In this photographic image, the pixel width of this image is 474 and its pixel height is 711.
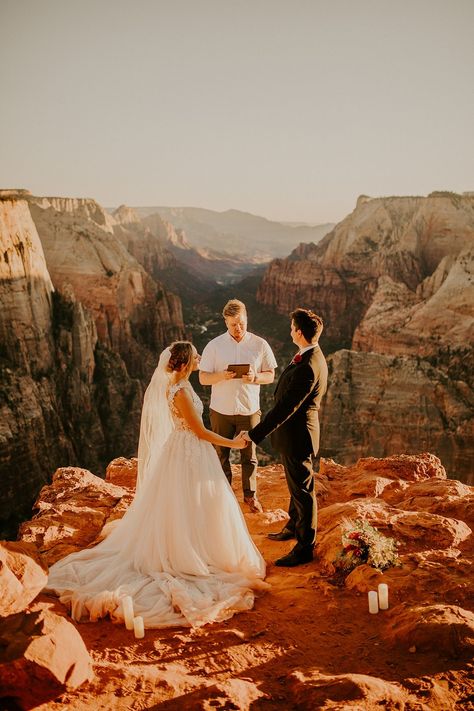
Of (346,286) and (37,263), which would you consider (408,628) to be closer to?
(37,263)

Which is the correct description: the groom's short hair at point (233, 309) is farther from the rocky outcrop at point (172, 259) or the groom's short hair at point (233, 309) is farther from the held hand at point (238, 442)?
the rocky outcrop at point (172, 259)

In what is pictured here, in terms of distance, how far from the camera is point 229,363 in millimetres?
5742

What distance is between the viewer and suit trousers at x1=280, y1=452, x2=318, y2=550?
183 inches

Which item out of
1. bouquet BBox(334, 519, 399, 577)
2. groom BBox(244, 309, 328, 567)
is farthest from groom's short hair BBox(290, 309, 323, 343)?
bouquet BBox(334, 519, 399, 577)

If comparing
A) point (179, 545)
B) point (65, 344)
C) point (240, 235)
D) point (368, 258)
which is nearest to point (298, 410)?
point (179, 545)

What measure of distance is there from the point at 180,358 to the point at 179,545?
150 centimetres

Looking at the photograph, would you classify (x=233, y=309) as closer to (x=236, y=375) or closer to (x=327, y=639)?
(x=236, y=375)

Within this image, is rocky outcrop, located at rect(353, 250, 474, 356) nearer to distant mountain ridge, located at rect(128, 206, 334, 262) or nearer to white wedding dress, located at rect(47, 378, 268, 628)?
white wedding dress, located at rect(47, 378, 268, 628)

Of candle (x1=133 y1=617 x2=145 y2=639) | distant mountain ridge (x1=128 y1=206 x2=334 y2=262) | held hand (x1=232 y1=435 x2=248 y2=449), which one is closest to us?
candle (x1=133 y1=617 x2=145 y2=639)

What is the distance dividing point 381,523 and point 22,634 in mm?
3566

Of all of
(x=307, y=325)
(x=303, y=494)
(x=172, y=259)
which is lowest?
(x=303, y=494)

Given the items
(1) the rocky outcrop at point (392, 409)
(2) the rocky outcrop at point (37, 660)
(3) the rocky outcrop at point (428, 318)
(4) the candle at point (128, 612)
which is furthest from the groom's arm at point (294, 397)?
(3) the rocky outcrop at point (428, 318)

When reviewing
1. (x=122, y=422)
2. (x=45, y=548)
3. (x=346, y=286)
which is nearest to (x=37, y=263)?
(x=122, y=422)

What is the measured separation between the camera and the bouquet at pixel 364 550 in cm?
456
